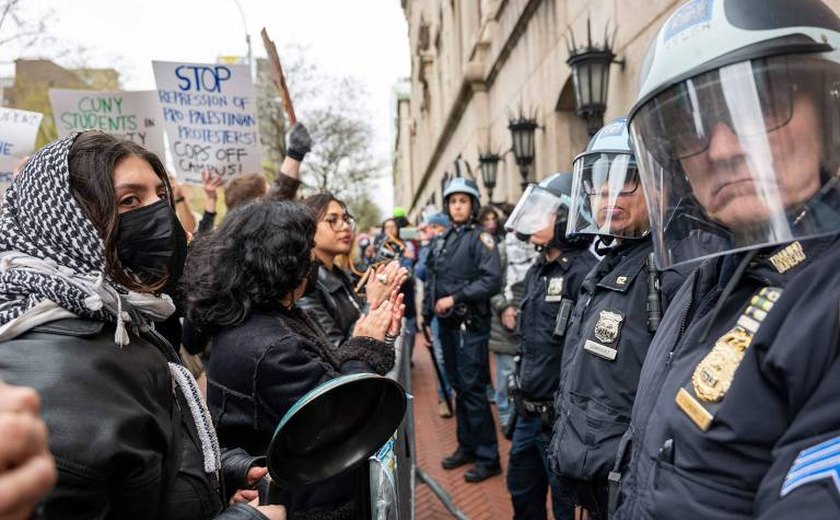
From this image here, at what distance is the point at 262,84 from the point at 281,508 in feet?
62.1

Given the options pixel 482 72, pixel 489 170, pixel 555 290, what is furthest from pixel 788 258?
pixel 482 72

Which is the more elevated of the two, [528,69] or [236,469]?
[528,69]

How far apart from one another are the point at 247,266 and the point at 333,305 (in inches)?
38.0

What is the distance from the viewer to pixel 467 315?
4.78m

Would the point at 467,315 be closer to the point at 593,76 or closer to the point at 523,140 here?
the point at 593,76

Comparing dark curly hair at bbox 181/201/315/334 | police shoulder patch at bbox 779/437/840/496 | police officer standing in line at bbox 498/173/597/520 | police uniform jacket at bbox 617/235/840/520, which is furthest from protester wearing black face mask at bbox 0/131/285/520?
police officer standing in line at bbox 498/173/597/520

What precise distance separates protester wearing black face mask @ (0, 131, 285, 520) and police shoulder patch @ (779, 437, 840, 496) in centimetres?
104

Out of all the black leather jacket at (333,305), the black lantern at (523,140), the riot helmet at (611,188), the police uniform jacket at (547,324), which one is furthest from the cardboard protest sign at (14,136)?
the black lantern at (523,140)

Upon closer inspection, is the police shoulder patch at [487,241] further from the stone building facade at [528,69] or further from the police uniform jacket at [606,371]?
the police uniform jacket at [606,371]

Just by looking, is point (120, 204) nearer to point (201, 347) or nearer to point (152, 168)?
point (152, 168)

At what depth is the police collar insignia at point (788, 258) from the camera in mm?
1051

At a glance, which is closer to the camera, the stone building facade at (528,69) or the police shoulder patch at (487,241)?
the police shoulder patch at (487,241)

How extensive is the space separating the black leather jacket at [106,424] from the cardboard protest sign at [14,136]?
3643 millimetres

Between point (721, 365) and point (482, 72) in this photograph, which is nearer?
point (721, 365)
